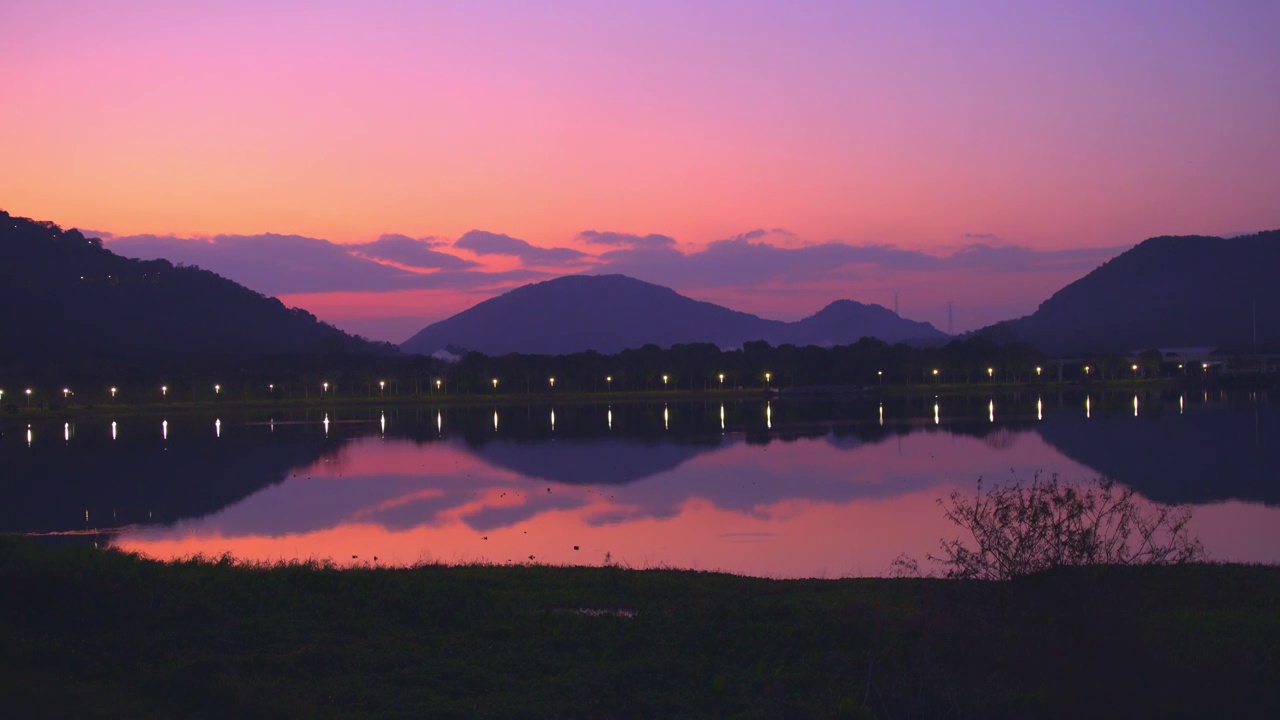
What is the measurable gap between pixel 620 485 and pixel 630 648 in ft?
69.0

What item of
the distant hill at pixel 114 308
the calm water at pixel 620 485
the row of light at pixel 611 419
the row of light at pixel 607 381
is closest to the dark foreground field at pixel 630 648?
the calm water at pixel 620 485

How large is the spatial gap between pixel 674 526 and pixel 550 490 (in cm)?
808

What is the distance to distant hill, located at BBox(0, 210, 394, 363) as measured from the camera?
408 feet

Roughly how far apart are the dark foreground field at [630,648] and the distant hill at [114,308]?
114635mm

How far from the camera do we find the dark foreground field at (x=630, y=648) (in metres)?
7.54

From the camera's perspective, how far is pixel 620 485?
A: 30.8 m

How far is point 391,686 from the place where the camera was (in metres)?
8.74

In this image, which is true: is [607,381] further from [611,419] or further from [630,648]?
[630,648]

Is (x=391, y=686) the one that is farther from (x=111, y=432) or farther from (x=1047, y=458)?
(x=111, y=432)

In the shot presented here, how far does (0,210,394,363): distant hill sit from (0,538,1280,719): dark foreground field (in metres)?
115

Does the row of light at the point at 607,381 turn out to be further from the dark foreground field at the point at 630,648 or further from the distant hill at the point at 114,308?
the dark foreground field at the point at 630,648

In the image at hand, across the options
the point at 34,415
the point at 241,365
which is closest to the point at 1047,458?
the point at 34,415

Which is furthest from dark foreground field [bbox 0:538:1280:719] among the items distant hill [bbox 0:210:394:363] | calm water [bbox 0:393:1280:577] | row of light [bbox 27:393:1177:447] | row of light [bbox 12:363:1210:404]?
distant hill [bbox 0:210:394:363]

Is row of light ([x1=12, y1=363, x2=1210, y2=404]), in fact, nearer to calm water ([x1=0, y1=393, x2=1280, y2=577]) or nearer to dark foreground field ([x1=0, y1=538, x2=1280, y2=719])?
calm water ([x1=0, y1=393, x2=1280, y2=577])
